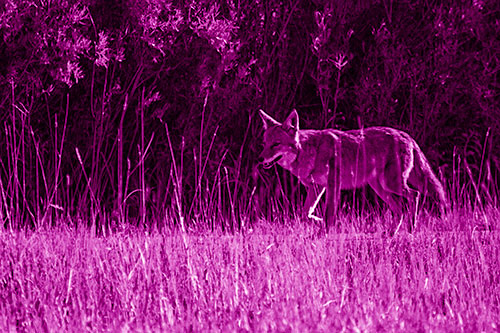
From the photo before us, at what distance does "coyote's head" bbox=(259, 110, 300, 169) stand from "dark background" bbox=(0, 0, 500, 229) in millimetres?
231

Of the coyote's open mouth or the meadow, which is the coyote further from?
the meadow

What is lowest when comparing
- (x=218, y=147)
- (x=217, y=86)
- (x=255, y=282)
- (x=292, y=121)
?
(x=255, y=282)

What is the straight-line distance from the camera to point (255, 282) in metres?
4.89

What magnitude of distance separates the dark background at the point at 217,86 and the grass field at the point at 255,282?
1.22 metres

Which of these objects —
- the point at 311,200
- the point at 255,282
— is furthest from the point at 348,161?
the point at 255,282

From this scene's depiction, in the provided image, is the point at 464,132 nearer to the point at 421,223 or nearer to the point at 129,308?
the point at 421,223

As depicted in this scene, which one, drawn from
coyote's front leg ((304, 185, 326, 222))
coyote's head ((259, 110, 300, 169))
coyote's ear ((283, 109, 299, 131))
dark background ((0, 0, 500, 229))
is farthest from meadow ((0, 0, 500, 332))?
coyote's ear ((283, 109, 299, 131))

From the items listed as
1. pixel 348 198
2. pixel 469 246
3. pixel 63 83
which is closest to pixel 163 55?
pixel 63 83

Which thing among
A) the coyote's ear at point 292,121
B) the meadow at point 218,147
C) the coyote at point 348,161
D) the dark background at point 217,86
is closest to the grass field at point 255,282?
the meadow at point 218,147

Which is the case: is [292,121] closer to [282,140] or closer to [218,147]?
[282,140]

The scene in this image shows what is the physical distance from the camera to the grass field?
410cm

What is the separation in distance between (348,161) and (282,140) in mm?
662

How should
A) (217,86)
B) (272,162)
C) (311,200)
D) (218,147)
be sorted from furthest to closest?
(218,147) < (217,86) < (272,162) < (311,200)

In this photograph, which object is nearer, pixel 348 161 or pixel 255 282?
pixel 255 282
